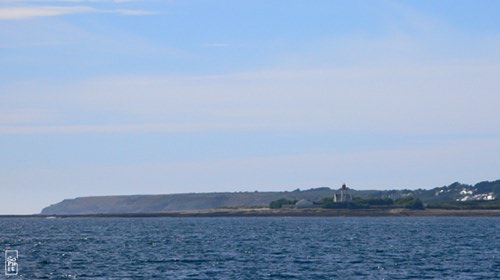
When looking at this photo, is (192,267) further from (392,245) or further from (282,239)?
(282,239)

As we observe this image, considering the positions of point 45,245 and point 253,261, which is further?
point 45,245

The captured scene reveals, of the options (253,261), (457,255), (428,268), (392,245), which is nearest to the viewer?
(428,268)

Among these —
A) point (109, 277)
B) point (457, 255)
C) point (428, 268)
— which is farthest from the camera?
point (457, 255)

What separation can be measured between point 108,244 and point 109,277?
47593 millimetres

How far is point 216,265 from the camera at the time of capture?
282 ft

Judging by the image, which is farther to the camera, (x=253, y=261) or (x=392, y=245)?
(x=392, y=245)

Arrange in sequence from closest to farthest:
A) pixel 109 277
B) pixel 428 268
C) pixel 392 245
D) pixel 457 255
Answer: pixel 109 277 → pixel 428 268 → pixel 457 255 → pixel 392 245

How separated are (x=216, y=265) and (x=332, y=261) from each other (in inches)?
409

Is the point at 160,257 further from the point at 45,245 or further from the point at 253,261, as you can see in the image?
the point at 45,245

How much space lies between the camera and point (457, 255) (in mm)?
97938

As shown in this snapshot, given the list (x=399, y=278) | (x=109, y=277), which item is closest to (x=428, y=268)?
(x=399, y=278)

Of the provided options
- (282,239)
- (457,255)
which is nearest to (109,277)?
(457,255)

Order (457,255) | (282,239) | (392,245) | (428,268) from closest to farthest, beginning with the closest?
(428,268) < (457,255) < (392,245) < (282,239)

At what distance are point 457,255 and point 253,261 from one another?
20.3m
